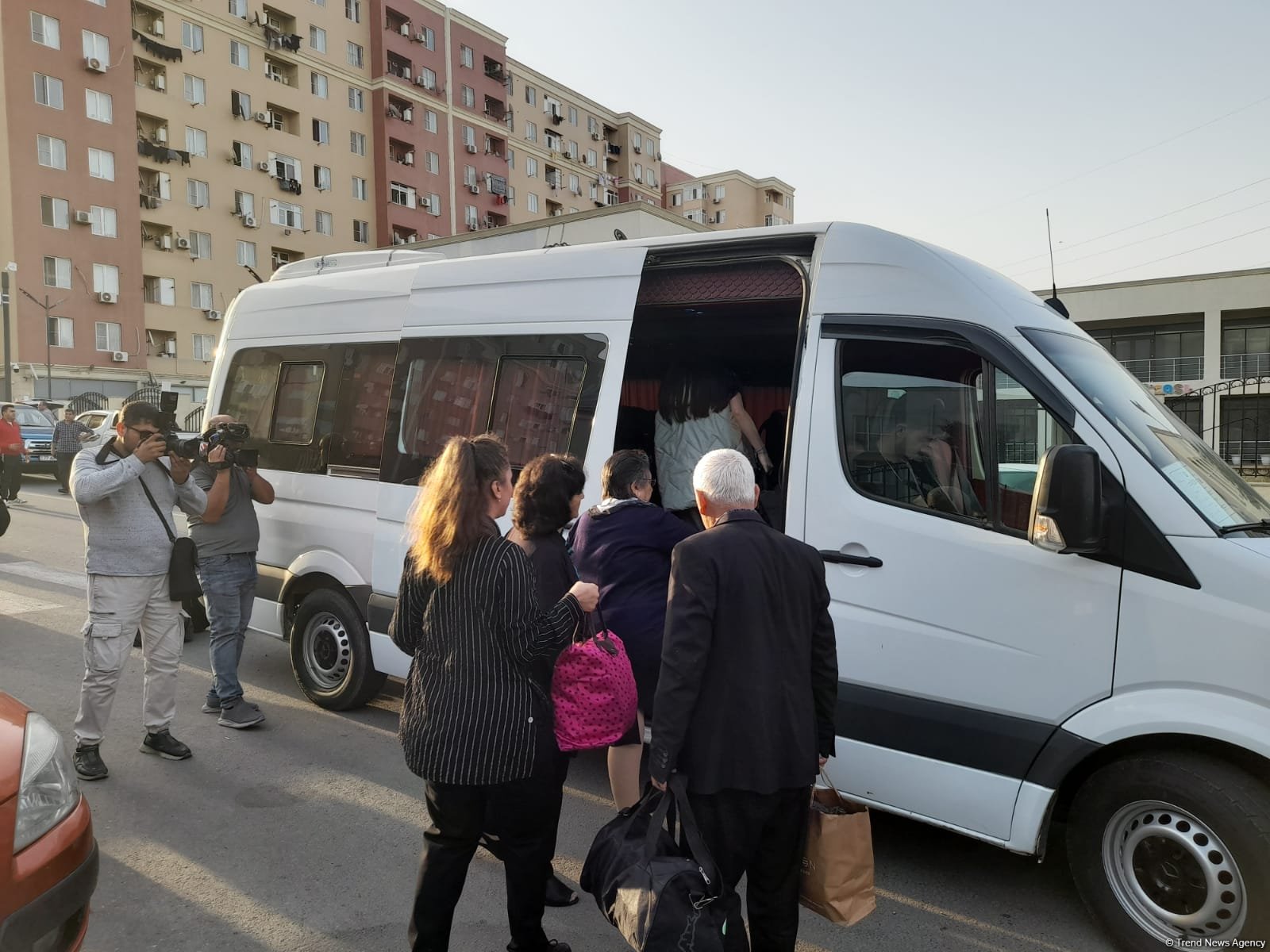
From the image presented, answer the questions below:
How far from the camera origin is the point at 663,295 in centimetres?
445

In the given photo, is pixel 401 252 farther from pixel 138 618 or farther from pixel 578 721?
pixel 578 721

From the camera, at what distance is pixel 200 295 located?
3928 centimetres

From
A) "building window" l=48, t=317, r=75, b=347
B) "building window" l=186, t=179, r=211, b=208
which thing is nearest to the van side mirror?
"building window" l=48, t=317, r=75, b=347

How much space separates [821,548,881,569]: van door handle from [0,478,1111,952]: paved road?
4.32ft

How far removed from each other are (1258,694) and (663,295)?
297cm

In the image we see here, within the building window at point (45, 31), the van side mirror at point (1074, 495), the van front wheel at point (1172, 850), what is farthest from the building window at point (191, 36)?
the van front wheel at point (1172, 850)

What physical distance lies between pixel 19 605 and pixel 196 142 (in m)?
37.4

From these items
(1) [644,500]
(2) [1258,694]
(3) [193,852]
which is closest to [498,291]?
(1) [644,500]

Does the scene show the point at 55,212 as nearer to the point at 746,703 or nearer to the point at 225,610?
the point at 225,610

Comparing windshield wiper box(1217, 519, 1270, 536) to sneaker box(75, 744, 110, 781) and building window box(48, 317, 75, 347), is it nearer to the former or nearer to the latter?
sneaker box(75, 744, 110, 781)

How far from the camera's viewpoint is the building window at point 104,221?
35.2 metres

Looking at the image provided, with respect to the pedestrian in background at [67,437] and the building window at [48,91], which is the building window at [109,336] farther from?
the pedestrian in background at [67,437]

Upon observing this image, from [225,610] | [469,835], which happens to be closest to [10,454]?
[225,610]

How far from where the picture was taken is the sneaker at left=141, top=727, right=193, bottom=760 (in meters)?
4.63
